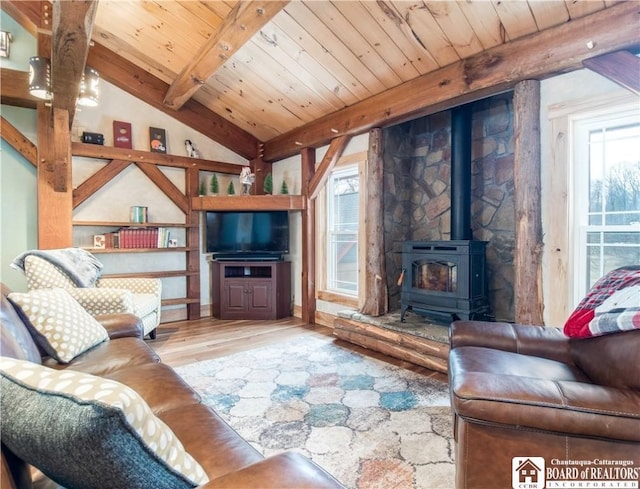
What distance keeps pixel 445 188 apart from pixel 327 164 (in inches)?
55.7

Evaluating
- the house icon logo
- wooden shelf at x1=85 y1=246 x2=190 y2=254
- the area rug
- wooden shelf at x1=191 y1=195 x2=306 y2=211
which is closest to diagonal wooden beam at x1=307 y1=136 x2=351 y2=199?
wooden shelf at x1=191 y1=195 x2=306 y2=211

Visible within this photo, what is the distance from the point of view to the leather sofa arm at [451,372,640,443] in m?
1.21

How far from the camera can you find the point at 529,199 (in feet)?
8.60

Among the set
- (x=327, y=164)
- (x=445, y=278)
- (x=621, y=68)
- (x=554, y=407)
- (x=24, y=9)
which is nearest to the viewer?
(x=554, y=407)

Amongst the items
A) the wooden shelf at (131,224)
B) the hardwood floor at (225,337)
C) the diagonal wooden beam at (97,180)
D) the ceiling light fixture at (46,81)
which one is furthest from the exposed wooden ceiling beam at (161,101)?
the hardwood floor at (225,337)

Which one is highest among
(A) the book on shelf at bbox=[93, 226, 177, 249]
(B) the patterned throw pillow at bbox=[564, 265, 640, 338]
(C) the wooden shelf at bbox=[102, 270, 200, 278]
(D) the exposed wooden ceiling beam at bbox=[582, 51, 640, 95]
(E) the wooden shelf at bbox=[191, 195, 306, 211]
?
(D) the exposed wooden ceiling beam at bbox=[582, 51, 640, 95]

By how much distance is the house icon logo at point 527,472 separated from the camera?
1300 millimetres

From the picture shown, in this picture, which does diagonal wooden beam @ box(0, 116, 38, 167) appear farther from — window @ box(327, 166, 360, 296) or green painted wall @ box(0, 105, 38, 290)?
window @ box(327, 166, 360, 296)

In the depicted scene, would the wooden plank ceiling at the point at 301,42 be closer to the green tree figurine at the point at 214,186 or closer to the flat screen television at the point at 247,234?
the green tree figurine at the point at 214,186

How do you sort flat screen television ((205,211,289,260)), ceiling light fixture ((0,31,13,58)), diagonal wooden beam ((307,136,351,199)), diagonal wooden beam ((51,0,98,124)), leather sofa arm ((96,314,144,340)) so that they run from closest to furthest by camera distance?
diagonal wooden beam ((51,0,98,124)) → leather sofa arm ((96,314,144,340)) → ceiling light fixture ((0,31,13,58)) → diagonal wooden beam ((307,136,351,199)) → flat screen television ((205,211,289,260))

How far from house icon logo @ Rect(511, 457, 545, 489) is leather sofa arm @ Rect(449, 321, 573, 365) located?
0.73 meters

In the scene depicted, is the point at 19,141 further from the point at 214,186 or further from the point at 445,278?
the point at 445,278

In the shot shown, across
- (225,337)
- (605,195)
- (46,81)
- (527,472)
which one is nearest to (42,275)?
(46,81)

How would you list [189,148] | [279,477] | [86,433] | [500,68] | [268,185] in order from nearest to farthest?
[86,433] < [279,477] < [500,68] < [189,148] < [268,185]
